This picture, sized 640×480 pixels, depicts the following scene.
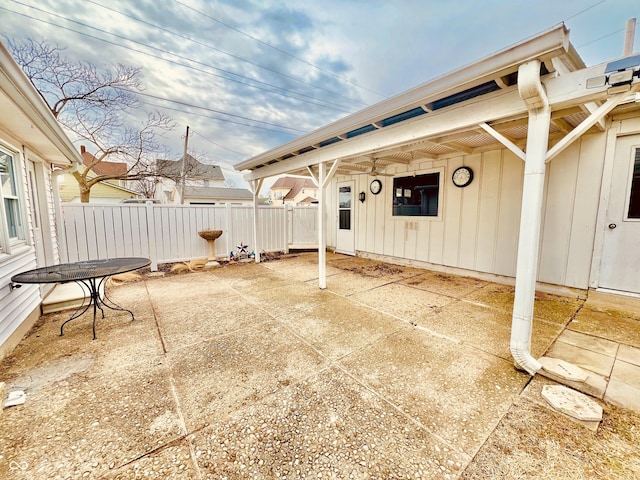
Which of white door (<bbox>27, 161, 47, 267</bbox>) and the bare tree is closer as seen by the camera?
white door (<bbox>27, 161, 47, 267</bbox>)

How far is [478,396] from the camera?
181 cm

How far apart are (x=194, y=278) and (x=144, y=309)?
5.35ft

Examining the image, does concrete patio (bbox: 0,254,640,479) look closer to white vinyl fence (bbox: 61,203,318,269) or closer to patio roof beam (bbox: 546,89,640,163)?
patio roof beam (bbox: 546,89,640,163)

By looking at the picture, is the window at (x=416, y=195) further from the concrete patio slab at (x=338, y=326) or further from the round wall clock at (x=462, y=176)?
the concrete patio slab at (x=338, y=326)

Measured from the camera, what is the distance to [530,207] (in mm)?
1979

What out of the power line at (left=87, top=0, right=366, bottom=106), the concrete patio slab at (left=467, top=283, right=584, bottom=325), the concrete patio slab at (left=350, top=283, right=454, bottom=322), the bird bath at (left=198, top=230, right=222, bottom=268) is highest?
the power line at (left=87, top=0, right=366, bottom=106)

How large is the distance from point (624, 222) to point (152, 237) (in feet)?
26.7

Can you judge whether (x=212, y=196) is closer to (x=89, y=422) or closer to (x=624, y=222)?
(x=89, y=422)

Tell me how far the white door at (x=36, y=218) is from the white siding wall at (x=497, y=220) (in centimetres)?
615

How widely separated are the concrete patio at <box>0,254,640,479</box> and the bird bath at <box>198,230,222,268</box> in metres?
2.49

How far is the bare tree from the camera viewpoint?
6939 millimetres

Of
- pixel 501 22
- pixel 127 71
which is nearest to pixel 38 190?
pixel 127 71

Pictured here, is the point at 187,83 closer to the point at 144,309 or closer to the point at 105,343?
the point at 144,309

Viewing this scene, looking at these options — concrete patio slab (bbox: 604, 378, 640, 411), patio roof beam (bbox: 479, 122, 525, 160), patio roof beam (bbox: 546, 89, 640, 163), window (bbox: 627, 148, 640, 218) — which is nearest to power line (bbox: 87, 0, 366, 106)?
patio roof beam (bbox: 479, 122, 525, 160)
